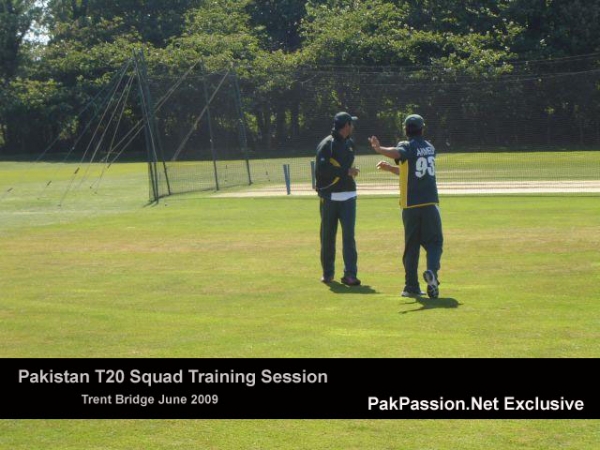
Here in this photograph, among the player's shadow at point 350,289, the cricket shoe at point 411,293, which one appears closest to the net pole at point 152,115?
the player's shadow at point 350,289

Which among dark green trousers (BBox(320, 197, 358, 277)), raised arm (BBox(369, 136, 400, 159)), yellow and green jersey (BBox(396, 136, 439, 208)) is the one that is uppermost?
raised arm (BBox(369, 136, 400, 159))

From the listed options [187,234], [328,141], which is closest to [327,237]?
[328,141]

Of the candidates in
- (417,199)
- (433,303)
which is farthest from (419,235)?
(433,303)

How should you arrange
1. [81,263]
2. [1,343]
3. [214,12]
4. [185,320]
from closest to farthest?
[1,343] → [185,320] → [81,263] → [214,12]

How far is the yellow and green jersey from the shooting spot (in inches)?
490

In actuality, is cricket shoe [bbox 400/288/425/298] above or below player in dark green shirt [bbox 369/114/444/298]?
below

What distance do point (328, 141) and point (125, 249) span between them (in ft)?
18.1

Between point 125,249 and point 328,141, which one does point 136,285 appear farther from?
point 125,249

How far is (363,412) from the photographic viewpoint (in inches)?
283

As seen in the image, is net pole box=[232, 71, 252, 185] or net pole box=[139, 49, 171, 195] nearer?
net pole box=[139, 49, 171, 195]

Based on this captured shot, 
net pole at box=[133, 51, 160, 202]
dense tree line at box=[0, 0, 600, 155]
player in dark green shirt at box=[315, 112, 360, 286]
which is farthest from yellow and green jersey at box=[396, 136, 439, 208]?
dense tree line at box=[0, 0, 600, 155]

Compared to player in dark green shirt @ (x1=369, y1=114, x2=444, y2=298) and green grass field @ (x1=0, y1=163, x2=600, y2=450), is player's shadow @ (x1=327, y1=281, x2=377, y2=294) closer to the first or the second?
A: green grass field @ (x1=0, y1=163, x2=600, y2=450)

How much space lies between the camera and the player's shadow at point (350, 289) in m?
13.2

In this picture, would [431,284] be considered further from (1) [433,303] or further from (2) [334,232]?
(2) [334,232]
